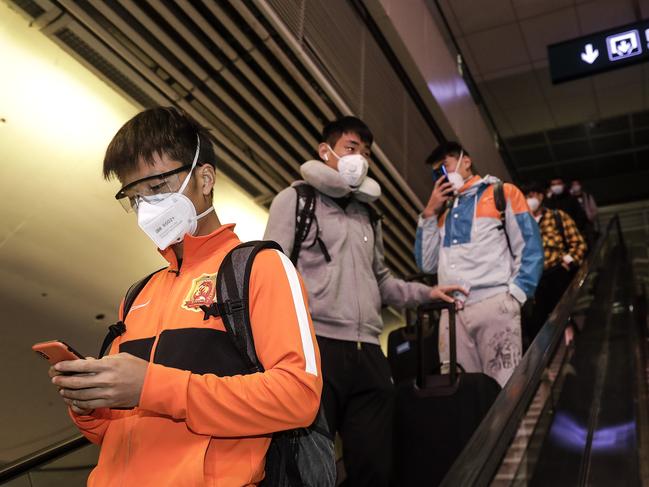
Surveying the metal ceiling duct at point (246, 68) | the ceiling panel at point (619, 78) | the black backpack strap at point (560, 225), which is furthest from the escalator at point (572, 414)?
the ceiling panel at point (619, 78)

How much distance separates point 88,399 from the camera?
1222 millimetres

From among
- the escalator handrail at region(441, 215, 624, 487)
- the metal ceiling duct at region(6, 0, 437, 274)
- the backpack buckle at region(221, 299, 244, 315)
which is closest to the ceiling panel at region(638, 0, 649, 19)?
the metal ceiling duct at region(6, 0, 437, 274)

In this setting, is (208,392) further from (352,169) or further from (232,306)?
(352,169)

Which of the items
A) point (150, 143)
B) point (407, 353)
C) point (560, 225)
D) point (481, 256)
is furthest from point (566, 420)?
point (150, 143)

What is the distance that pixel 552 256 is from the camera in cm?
591

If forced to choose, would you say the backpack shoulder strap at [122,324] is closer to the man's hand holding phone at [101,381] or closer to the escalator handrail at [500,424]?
the man's hand holding phone at [101,381]

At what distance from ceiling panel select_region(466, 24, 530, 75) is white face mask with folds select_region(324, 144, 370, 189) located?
6.29 meters

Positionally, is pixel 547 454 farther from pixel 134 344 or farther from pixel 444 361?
pixel 134 344

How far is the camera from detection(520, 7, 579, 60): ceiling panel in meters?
8.13

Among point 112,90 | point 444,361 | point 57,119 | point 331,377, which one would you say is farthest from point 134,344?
point 112,90

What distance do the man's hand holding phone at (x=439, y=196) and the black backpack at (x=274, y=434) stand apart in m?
2.33

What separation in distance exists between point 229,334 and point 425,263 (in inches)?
98.0

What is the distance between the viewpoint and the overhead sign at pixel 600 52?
19.6ft

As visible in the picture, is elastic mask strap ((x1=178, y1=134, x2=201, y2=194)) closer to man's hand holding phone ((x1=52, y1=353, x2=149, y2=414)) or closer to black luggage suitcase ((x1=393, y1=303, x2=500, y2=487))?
man's hand holding phone ((x1=52, y1=353, x2=149, y2=414))
